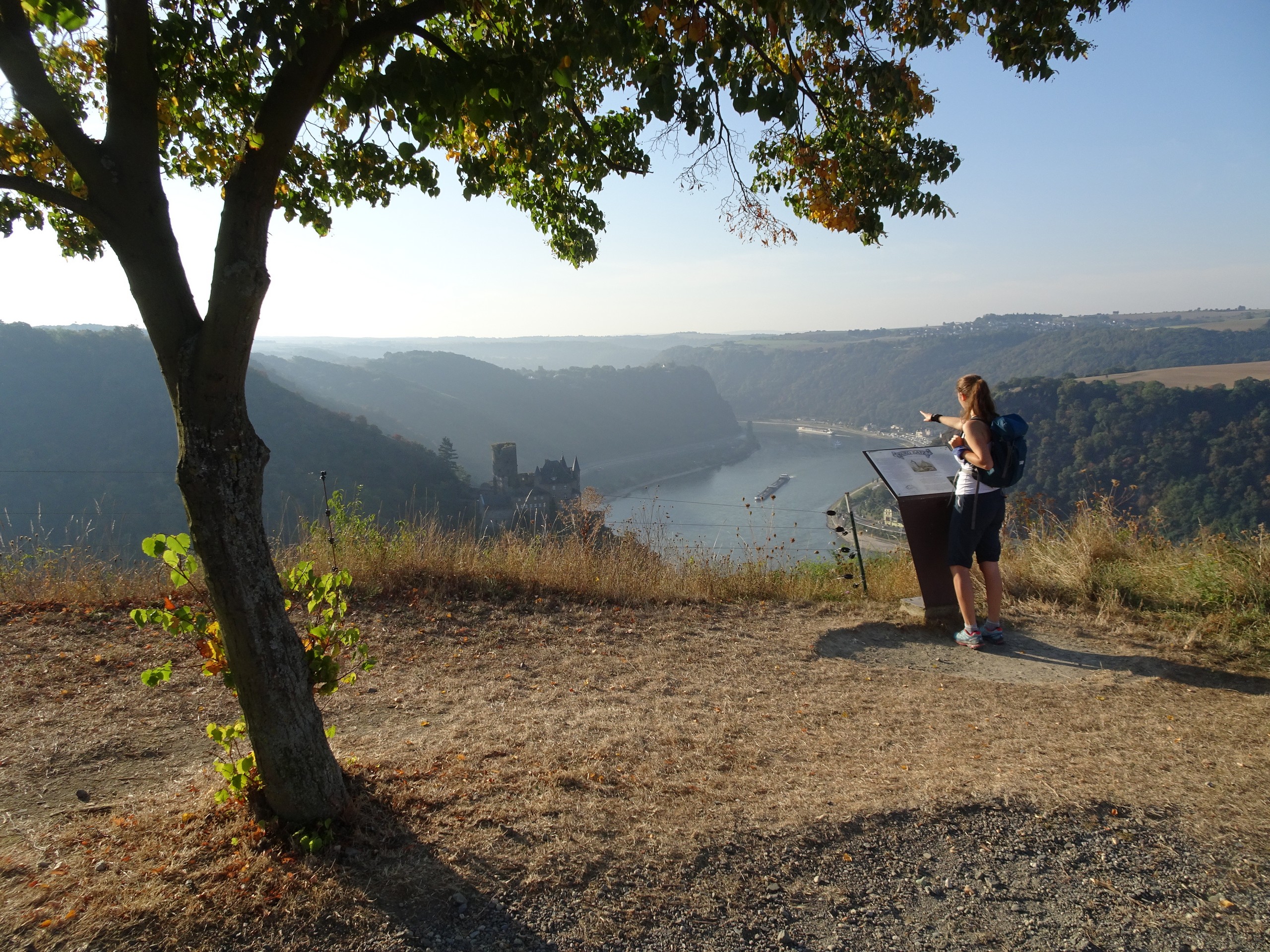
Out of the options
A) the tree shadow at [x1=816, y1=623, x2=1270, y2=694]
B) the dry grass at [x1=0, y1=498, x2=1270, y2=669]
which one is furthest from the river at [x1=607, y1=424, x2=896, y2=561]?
the tree shadow at [x1=816, y1=623, x2=1270, y2=694]

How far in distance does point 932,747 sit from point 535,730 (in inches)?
70.7

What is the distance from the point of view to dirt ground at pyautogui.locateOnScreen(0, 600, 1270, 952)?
1898 mm

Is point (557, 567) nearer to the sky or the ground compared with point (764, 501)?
nearer to the sky

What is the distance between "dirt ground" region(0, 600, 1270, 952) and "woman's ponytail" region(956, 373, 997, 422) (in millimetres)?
1556

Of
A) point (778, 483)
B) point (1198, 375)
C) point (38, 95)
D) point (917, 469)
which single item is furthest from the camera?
point (778, 483)

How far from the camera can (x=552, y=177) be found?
361 cm

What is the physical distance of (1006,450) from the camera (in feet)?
14.0

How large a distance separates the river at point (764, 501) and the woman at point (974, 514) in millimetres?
2122

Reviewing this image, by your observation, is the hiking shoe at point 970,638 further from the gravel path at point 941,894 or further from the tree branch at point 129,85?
the tree branch at point 129,85

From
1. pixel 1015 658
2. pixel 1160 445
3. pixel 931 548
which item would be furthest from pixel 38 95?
pixel 1160 445

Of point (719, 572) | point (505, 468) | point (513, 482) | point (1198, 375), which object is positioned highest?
point (1198, 375)

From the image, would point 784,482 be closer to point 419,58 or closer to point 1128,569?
point 1128,569

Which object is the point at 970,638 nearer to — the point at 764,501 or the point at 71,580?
the point at 71,580

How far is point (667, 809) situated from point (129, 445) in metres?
40.9
